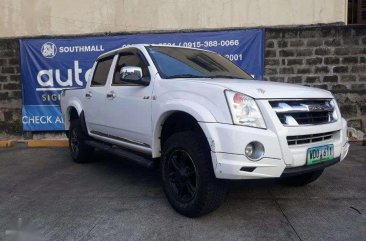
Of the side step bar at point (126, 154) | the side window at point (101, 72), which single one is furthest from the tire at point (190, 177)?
the side window at point (101, 72)

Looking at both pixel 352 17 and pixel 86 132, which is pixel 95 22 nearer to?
pixel 86 132

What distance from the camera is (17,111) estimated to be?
9250 mm

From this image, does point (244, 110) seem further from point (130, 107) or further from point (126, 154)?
point (126, 154)

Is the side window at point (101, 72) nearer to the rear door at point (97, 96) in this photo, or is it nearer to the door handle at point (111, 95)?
the rear door at point (97, 96)

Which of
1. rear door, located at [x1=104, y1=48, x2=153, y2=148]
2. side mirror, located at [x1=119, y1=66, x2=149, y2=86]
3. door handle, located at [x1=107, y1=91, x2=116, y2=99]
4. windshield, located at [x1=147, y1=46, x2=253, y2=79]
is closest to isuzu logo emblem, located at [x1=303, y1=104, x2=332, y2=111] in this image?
windshield, located at [x1=147, y1=46, x2=253, y2=79]

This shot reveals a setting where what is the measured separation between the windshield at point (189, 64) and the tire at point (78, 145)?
2300mm

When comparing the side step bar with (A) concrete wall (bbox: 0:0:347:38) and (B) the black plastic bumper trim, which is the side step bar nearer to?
(B) the black plastic bumper trim

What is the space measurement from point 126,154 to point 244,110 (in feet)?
6.36

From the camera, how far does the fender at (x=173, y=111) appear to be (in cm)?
361

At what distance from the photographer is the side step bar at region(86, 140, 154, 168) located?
443 cm

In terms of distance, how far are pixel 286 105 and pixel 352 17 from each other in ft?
29.7

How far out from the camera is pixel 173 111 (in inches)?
158

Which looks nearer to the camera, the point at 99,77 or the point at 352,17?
the point at 99,77

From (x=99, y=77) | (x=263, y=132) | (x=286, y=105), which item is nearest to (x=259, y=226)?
(x=263, y=132)
